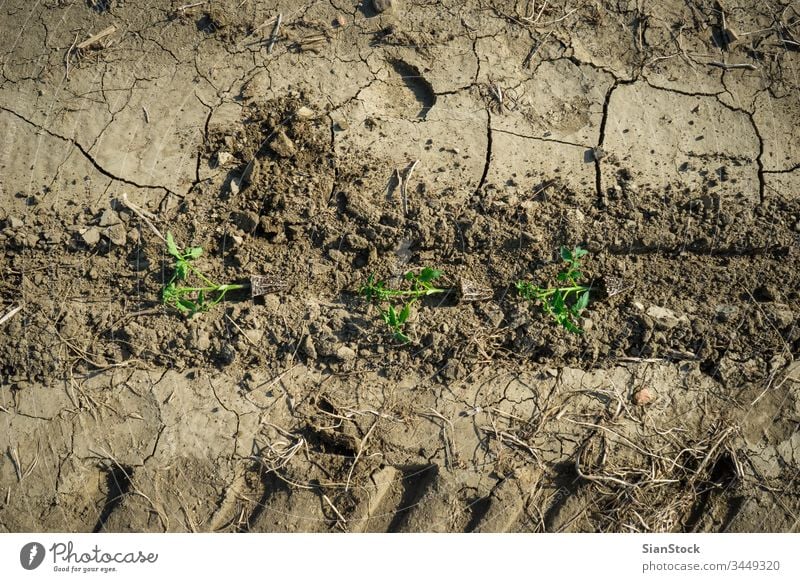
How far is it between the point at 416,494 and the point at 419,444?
27 cm

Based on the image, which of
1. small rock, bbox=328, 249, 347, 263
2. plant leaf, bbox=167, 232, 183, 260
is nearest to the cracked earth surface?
small rock, bbox=328, 249, 347, 263

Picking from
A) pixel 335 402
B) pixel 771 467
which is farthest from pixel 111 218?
pixel 771 467

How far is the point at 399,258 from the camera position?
11.9 feet

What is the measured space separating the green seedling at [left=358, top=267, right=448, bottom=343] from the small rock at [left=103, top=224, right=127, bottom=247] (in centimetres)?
137

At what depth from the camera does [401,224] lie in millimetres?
3607

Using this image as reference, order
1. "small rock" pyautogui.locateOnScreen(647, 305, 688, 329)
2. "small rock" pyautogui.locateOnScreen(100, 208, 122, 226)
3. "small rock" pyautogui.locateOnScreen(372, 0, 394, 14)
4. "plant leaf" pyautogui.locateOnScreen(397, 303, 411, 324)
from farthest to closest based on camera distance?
"small rock" pyautogui.locateOnScreen(372, 0, 394, 14)
"small rock" pyautogui.locateOnScreen(100, 208, 122, 226)
"small rock" pyautogui.locateOnScreen(647, 305, 688, 329)
"plant leaf" pyautogui.locateOnScreen(397, 303, 411, 324)

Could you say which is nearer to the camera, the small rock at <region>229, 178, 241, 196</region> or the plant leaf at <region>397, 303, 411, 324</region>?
the plant leaf at <region>397, 303, 411, 324</region>

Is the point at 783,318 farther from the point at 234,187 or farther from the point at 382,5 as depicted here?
the point at 234,187

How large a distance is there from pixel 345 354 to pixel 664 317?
1777 millimetres

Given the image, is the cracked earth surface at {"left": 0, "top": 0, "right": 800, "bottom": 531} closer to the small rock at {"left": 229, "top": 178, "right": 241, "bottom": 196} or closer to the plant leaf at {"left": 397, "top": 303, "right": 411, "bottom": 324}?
the small rock at {"left": 229, "top": 178, "right": 241, "bottom": 196}

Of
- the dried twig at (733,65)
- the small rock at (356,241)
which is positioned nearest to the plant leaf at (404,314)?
the small rock at (356,241)

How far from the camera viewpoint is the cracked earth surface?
139 inches

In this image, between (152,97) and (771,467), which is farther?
(152,97)
